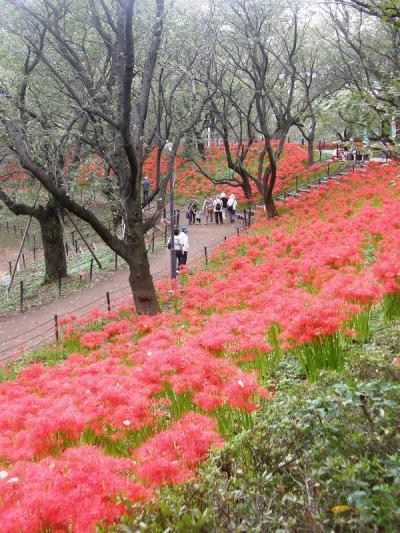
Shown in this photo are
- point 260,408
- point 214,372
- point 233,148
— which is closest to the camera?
point 260,408

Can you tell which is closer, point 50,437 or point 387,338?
point 50,437

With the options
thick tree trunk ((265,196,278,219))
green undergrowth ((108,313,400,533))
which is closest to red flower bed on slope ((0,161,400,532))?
green undergrowth ((108,313,400,533))

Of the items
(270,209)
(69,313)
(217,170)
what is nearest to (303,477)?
(69,313)

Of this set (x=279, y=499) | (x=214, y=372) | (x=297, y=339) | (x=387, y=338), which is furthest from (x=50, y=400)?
(x=387, y=338)

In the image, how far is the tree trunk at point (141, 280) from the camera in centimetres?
1081

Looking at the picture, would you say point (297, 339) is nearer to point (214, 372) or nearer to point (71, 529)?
point (214, 372)

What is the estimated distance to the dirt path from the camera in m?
12.5

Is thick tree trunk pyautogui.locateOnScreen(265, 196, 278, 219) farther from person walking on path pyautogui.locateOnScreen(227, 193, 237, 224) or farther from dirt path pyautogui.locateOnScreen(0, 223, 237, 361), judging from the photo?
person walking on path pyautogui.locateOnScreen(227, 193, 237, 224)

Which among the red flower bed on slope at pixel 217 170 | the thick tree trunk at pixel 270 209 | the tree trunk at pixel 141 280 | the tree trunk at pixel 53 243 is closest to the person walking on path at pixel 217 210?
the red flower bed on slope at pixel 217 170

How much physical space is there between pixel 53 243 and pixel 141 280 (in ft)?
26.9

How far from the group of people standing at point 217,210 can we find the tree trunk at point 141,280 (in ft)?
48.0

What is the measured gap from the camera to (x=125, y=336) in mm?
9164

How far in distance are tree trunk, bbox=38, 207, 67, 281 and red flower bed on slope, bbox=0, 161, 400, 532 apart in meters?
7.57

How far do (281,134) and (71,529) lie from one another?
2033cm
